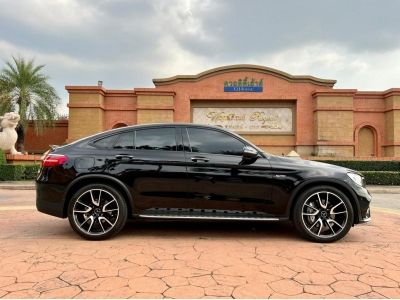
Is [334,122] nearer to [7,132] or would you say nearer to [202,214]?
[7,132]

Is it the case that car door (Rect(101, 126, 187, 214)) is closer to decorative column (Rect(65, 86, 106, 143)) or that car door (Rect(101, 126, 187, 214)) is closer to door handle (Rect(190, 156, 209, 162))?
door handle (Rect(190, 156, 209, 162))

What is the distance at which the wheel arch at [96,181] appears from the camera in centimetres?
429

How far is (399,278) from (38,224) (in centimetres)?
523

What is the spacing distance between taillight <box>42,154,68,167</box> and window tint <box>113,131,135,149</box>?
0.71 meters

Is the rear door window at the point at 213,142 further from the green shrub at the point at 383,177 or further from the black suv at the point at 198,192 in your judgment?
the green shrub at the point at 383,177

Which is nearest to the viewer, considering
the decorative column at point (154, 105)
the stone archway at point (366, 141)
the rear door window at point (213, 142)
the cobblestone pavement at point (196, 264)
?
the cobblestone pavement at point (196, 264)

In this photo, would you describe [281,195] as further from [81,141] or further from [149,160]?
[81,141]

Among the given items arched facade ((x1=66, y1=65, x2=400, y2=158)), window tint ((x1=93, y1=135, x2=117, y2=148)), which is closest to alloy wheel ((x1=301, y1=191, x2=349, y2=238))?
window tint ((x1=93, y1=135, x2=117, y2=148))

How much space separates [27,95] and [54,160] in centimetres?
2177

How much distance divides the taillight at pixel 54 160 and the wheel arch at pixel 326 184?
3.19 m

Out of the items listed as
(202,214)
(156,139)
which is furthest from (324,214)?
(156,139)

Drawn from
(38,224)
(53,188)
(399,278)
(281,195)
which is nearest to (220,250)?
(281,195)

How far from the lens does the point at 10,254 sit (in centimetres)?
372

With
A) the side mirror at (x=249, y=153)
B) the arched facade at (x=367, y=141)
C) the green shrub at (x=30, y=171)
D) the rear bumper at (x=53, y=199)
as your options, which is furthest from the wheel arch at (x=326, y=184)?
the arched facade at (x=367, y=141)
